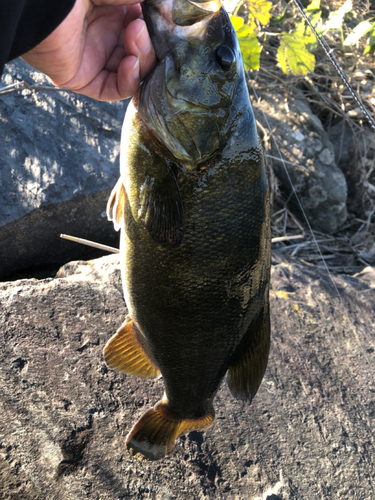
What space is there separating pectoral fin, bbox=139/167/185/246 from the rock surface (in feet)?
3.72

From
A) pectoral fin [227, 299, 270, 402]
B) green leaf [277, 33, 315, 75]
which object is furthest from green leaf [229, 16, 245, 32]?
pectoral fin [227, 299, 270, 402]

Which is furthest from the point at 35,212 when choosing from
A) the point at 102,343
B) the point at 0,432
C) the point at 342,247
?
the point at 342,247

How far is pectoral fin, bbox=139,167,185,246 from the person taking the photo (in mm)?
1489

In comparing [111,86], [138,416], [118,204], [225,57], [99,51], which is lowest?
[138,416]

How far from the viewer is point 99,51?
5.50 ft

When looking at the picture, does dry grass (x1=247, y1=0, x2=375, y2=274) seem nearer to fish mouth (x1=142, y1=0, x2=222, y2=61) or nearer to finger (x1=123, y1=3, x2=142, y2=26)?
finger (x1=123, y1=3, x2=142, y2=26)

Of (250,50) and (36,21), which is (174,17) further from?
(250,50)

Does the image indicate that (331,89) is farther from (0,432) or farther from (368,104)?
(0,432)

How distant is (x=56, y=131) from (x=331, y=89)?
12.8 ft

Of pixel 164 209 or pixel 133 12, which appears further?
pixel 133 12

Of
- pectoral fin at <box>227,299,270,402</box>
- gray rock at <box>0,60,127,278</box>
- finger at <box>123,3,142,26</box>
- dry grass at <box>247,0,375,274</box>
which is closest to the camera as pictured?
finger at <box>123,3,142,26</box>

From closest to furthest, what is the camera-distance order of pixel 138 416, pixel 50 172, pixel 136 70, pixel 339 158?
1. pixel 136 70
2. pixel 138 416
3. pixel 50 172
4. pixel 339 158

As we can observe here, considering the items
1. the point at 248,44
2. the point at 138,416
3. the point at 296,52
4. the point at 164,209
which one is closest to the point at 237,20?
the point at 248,44

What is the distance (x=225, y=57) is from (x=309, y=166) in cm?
352
